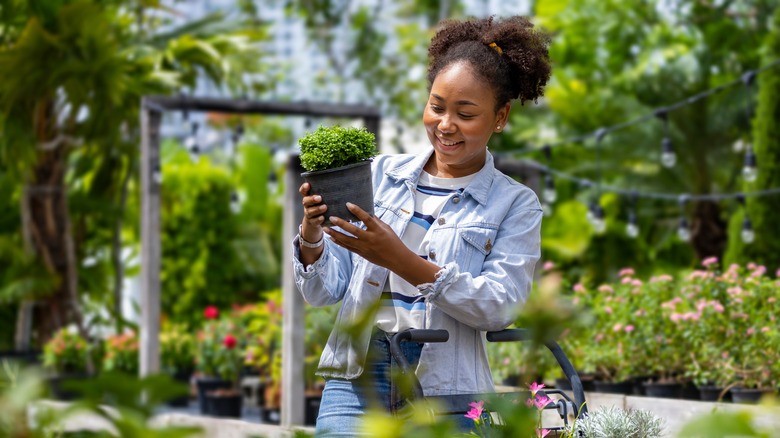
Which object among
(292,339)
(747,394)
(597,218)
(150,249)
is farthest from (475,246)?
(597,218)

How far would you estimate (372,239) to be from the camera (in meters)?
2.20

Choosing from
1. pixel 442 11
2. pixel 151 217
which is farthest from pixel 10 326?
Answer: pixel 442 11

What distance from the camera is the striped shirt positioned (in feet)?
7.79

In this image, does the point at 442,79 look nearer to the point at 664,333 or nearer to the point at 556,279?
the point at 556,279

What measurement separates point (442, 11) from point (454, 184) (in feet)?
55.7

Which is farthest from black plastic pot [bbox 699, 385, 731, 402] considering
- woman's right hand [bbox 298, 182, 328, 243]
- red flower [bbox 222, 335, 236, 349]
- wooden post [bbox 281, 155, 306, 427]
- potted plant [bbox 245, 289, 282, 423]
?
red flower [bbox 222, 335, 236, 349]

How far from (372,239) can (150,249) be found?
6184mm

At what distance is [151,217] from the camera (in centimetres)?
826

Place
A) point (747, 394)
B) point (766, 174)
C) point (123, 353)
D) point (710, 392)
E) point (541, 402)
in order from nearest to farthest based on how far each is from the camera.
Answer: point (541, 402)
point (747, 394)
point (710, 392)
point (766, 174)
point (123, 353)

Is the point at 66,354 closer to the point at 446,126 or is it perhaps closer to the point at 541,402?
the point at 446,126

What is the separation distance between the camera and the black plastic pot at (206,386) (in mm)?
8883

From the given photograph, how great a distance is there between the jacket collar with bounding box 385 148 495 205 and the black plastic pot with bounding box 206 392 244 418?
6.43 meters

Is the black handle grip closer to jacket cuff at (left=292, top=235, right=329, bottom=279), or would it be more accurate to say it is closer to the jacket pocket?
the jacket pocket

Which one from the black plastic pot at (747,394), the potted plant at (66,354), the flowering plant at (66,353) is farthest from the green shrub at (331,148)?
the flowering plant at (66,353)
